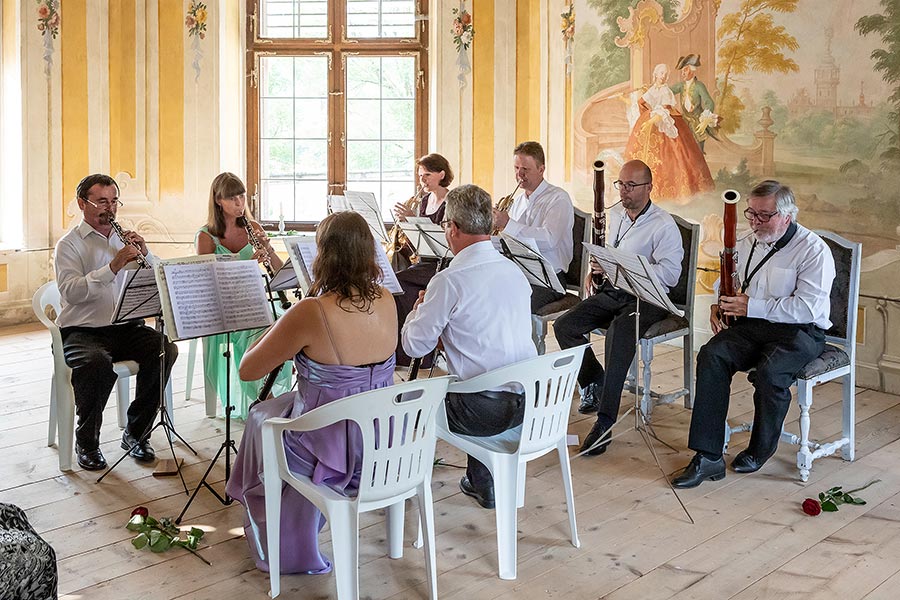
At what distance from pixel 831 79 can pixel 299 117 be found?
409 centimetres

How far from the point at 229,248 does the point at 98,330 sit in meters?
0.75

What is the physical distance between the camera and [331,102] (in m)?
7.63

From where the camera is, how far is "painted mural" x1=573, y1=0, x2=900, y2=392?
4973 mm

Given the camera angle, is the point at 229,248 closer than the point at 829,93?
Yes

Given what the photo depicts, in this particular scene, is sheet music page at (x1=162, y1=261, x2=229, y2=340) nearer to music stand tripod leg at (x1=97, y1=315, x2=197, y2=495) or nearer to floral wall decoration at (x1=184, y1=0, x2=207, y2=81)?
music stand tripod leg at (x1=97, y1=315, x2=197, y2=495)

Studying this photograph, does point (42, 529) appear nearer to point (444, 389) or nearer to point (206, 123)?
point (444, 389)

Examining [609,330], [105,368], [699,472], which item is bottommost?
[699,472]

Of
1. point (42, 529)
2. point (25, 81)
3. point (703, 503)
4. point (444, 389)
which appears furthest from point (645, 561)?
point (25, 81)

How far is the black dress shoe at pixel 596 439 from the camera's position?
13.6ft

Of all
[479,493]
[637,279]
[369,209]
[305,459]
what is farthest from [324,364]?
[369,209]

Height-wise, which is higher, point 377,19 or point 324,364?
point 377,19

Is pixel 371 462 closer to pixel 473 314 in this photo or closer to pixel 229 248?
pixel 473 314

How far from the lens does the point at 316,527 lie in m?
3.01

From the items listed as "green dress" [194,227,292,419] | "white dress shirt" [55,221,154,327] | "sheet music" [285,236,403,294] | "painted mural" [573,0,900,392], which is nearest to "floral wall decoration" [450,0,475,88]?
"painted mural" [573,0,900,392]
